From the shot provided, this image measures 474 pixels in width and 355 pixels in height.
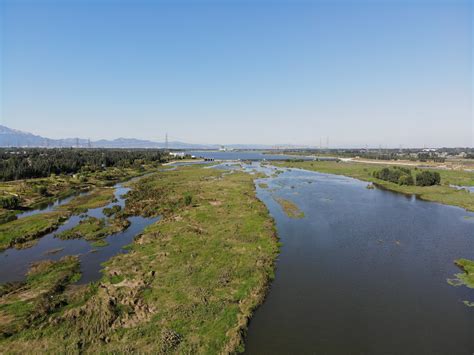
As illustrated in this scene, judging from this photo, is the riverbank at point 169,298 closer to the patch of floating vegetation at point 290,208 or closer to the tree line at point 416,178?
the patch of floating vegetation at point 290,208

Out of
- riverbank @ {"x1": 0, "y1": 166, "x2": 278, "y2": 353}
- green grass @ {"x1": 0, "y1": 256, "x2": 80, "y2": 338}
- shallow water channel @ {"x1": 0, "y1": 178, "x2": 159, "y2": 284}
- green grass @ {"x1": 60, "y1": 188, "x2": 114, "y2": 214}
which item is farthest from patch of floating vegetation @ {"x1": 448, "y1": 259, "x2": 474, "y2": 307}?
green grass @ {"x1": 60, "y1": 188, "x2": 114, "y2": 214}

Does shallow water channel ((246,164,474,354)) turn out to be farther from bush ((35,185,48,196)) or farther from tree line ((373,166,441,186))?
bush ((35,185,48,196))

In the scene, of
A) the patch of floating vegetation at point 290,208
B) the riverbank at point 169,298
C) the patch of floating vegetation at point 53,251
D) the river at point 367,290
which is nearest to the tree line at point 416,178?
Answer: the river at point 367,290

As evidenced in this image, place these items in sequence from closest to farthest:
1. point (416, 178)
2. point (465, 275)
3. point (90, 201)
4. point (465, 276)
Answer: point (465, 276), point (465, 275), point (90, 201), point (416, 178)

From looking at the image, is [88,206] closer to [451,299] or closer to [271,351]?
[271,351]

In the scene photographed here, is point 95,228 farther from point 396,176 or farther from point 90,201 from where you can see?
point 396,176

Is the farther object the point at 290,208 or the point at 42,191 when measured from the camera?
the point at 42,191

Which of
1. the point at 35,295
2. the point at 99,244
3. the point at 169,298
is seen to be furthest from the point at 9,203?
the point at 169,298
